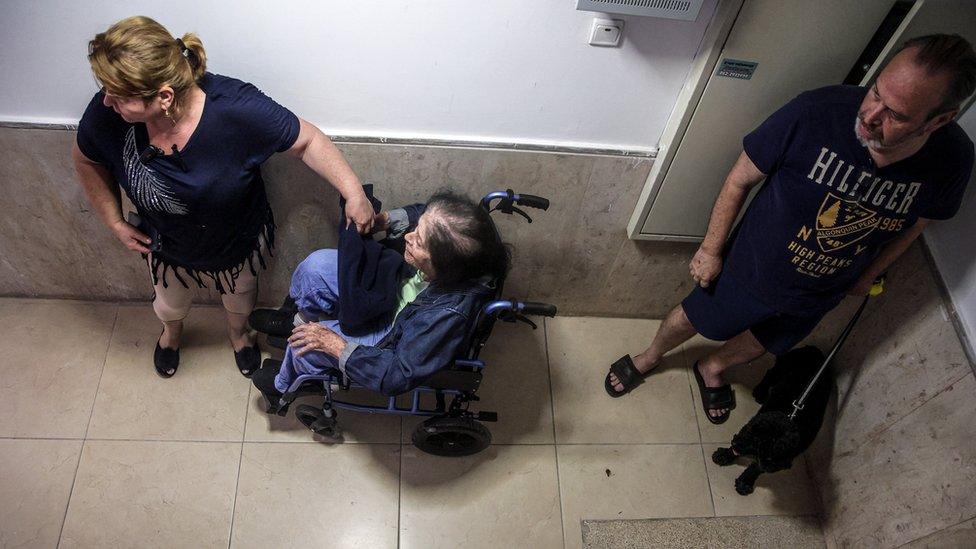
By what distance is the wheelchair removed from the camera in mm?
1894

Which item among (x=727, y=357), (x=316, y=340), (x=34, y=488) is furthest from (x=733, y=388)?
(x=34, y=488)

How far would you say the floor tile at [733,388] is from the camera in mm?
2617

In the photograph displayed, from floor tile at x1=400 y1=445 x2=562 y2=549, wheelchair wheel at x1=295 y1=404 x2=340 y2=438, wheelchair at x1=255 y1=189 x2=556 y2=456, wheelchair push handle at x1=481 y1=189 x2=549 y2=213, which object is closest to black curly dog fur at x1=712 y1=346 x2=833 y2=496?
floor tile at x1=400 y1=445 x2=562 y2=549

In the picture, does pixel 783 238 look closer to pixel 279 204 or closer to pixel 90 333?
pixel 279 204

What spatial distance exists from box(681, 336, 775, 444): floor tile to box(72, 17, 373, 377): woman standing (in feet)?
5.52

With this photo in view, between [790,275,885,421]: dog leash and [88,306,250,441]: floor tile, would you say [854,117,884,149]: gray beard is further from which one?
[88,306,250,441]: floor tile

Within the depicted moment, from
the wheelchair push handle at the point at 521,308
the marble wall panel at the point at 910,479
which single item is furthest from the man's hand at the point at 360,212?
the marble wall panel at the point at 910,479

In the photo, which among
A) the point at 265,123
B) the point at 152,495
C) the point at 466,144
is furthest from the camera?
the point at 152,495

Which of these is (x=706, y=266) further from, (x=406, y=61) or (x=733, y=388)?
(x=406, y=61)

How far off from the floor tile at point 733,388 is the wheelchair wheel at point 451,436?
99cm

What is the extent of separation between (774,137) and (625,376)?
125 centimetres

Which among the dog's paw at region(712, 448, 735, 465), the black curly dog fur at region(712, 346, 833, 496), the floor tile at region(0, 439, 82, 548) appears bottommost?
the floor tile at region(0, 439, 82, 548)

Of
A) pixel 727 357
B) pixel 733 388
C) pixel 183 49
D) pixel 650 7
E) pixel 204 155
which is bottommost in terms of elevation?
pixel 733 388

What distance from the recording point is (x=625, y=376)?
8.63 feet
